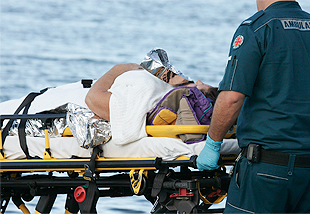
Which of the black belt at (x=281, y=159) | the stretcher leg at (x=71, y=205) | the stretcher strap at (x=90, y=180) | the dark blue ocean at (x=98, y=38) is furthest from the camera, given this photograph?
the dark blue ocean at (x=98, y=38)

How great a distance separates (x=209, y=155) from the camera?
8.20ft

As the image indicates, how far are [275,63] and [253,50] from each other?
5.2 inches

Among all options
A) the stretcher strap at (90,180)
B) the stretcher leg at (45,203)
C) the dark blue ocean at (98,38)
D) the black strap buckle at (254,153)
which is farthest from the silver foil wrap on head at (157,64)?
the dark blue ocean at (98,38)

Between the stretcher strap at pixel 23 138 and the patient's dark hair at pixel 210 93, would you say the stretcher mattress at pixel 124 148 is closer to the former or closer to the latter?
the stretcher strap at pixel 23 138

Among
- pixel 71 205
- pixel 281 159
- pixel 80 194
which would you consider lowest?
pixel 71 205

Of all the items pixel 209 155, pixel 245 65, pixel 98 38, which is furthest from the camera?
pixel 98 38

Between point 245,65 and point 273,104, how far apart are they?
25 cm

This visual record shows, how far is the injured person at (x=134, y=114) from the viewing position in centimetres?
284

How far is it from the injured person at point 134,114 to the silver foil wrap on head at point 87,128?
0.02 meters

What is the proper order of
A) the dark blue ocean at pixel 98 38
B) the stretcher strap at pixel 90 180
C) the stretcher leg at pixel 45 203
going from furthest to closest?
the dark blue ocean at pixel 98 38, the stretcher leg at pixel 45 203, the stretcher strap at pixel 90 180

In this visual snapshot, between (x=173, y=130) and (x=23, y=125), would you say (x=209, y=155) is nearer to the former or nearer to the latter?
(x=173, y=130)

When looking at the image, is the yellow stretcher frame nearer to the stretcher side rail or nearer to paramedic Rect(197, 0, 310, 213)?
the stretcher side rail

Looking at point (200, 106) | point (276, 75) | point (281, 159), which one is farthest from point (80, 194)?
point (276, 75)

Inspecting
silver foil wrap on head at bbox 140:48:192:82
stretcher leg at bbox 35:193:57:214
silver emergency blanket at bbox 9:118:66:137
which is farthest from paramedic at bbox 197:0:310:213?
stretcher leg at bbox 35:193:57:214
